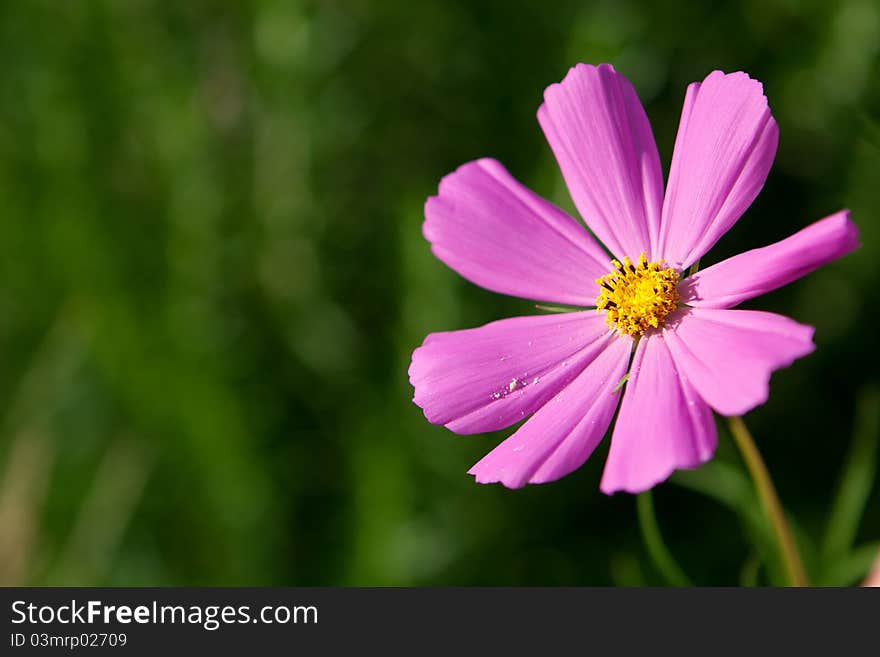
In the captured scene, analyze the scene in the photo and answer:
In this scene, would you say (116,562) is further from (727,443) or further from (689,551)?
(727,443)

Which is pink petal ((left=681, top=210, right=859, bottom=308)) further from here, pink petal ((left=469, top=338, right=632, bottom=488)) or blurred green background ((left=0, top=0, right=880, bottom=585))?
blurred green background ((left=0, top=0, right=880, bottom=585))

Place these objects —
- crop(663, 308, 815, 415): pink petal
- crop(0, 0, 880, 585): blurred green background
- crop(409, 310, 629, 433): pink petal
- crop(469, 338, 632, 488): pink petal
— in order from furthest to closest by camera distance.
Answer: crop(0, 0, 880, 585): blurred green background, crop(409, 310, 629, 433): pink petal, crop(469, 338, 632, 488): pink petal, crop(663, 308, 815, 415): pink petal

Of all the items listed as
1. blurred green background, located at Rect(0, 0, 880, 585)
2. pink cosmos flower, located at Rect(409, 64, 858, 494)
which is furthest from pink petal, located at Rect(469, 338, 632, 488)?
blurred green background, located at Rect(0, 0, 880, 585)

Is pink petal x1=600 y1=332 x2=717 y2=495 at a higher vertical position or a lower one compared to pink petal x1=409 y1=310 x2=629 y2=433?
lower

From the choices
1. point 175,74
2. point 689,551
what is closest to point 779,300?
point 689,551

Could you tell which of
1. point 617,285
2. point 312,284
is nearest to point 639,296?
point 617,285
